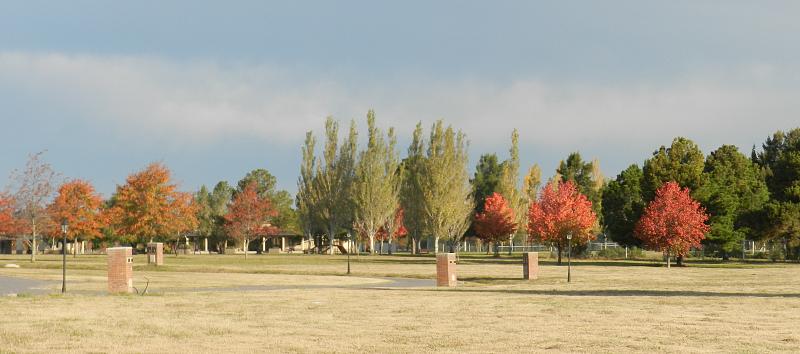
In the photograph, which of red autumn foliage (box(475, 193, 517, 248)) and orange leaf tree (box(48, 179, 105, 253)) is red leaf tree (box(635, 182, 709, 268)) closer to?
red autumn foliage (box(475, 193, 517, 248))

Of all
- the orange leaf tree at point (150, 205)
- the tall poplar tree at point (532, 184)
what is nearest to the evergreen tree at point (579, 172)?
the tall poplar tree at point (532, 184)

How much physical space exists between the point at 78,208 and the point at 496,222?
146 feet

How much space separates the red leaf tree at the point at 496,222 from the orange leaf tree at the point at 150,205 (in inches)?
1331

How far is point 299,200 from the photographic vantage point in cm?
10988

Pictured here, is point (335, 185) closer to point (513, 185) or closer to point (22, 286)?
point (513, 185)

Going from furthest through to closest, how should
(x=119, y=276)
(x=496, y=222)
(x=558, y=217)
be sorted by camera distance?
1. (x=496, y=222)
2. (x=558, y=217)
3. (x=119, y=276)

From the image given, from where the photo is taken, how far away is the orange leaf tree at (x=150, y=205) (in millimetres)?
73562

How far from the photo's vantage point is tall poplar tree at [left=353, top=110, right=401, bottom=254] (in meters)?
99.9

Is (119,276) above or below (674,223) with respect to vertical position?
below

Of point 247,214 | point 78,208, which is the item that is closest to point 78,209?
point 78,208

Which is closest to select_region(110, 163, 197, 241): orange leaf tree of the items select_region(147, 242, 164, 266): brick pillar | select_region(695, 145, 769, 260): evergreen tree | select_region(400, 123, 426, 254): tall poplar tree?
select_region(147, 242, 164, 266): brick pillar

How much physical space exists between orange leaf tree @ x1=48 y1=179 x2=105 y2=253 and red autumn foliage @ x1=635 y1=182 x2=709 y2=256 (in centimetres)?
5502

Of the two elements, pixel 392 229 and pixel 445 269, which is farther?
pixel 392 229

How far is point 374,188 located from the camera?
9975 centimetres
